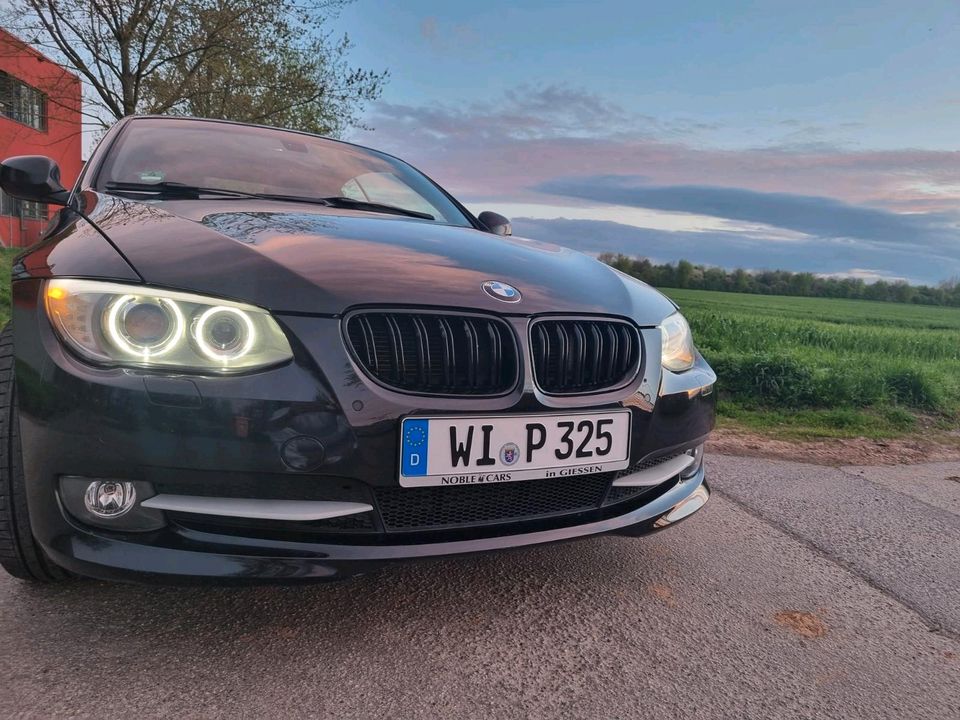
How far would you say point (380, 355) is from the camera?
1587 millimetres

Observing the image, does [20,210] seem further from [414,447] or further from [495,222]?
[414,447]

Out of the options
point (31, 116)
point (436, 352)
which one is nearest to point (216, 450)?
point (436, 352)

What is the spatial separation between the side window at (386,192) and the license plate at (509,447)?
56.7 inches

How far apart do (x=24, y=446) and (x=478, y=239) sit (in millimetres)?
1400

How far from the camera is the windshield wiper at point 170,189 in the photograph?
7.47 feet

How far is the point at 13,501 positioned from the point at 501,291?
1.31 meters

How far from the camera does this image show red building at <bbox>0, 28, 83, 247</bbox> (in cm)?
1342

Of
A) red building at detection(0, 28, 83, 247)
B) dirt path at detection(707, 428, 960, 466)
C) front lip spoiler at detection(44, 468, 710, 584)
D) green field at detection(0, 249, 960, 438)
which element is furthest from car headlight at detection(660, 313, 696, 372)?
red building at detection(0, 28, 83, 247)

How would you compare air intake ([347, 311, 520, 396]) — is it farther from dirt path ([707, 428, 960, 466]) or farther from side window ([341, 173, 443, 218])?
dirt path ([707, 428, 960, 466])

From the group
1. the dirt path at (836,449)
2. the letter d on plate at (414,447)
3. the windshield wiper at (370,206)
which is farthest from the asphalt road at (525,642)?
the dirt path at (836,449)

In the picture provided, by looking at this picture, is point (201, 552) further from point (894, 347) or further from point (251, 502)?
point (894, 347)

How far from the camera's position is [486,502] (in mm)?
1699

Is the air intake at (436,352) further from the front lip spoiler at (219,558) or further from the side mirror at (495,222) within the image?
the side mirror at (495,222)

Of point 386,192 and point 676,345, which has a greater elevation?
point 386,192
